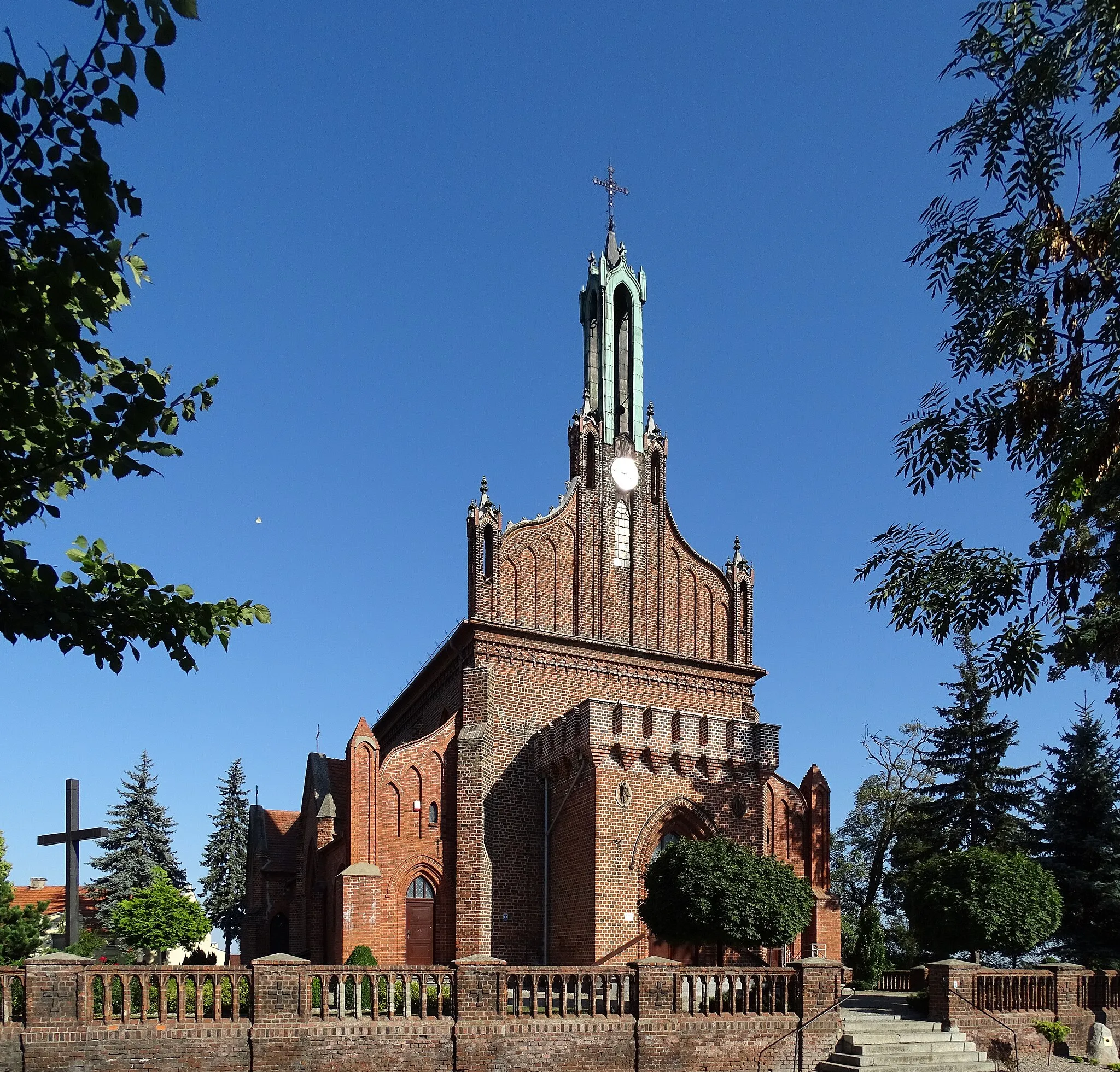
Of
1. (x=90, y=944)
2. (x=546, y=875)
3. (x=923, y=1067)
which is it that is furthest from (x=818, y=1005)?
(x=90, y=944)

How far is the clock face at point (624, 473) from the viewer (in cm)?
3403

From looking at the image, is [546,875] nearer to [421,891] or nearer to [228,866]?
[421,891]

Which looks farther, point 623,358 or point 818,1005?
point 623,358

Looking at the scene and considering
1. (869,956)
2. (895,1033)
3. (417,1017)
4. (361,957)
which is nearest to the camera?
(417,1017)

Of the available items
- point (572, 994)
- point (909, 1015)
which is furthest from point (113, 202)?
point (909, 1015)

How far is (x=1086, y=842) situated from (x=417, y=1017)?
2023 cm

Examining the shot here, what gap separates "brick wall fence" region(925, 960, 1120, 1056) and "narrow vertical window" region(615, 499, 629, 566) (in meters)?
14.5

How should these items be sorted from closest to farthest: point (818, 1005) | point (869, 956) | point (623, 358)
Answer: point (818, 1005)
point (869, 956)
point (623, 358)

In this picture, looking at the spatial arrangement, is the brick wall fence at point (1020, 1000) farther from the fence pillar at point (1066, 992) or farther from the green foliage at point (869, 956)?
the green foliage at point (869, 956)

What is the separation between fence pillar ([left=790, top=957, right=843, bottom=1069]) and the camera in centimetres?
2002

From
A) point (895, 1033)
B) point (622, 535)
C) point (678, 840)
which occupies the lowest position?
point (895, 1033)

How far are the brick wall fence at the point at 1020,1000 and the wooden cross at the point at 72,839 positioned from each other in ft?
48.9

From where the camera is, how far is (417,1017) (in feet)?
59.1

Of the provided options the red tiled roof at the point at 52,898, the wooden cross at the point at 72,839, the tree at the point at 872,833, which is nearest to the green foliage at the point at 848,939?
the tree at the point at 872,833
